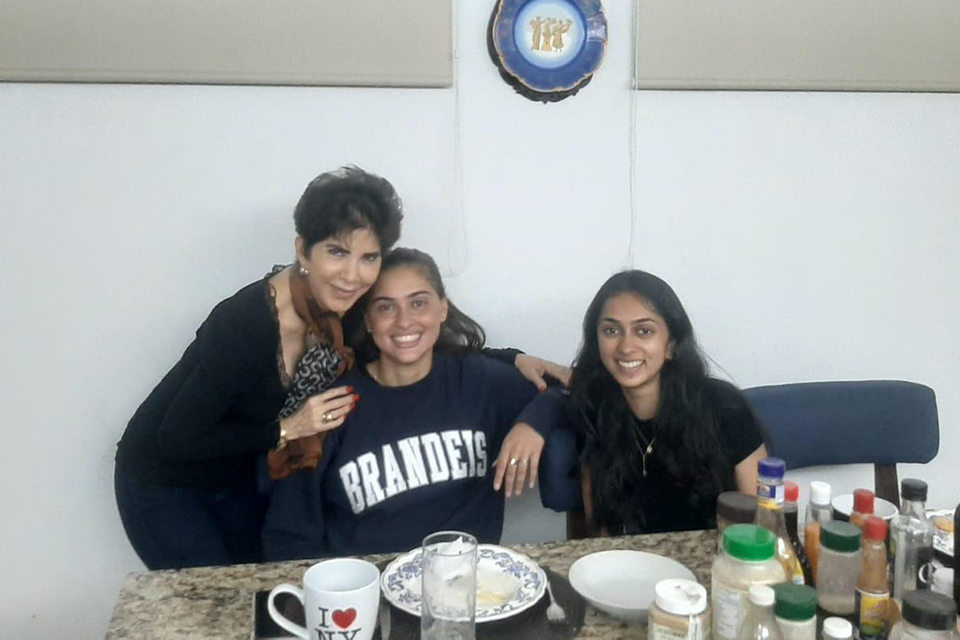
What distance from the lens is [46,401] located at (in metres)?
1.48

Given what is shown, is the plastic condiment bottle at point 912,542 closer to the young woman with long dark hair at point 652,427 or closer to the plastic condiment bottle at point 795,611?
the plastic condiment bottle at point 795,611

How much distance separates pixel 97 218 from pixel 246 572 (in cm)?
67

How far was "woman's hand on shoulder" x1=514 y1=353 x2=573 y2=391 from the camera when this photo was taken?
61.0 inches

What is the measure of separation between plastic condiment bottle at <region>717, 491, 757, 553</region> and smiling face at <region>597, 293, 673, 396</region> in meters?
0.44

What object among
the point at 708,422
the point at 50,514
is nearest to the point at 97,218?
the point at 50,514

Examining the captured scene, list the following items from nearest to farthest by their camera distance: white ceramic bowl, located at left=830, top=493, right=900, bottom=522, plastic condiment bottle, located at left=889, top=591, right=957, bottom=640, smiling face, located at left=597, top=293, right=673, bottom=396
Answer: plastic condiment bottle, located at left=889, top=591, right=957, bottom=640
white ceramic bowl, located at left=830, top=493, right=900, bottom=522
smiling face, located at left=597, top=293, right=673, bottom=396

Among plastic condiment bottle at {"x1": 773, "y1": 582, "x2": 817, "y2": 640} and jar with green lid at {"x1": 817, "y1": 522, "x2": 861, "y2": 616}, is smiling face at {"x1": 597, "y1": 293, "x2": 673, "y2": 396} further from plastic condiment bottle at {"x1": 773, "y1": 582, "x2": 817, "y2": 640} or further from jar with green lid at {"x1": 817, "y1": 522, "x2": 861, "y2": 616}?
plastic condiment bottle at {"x1": 773, "y1": 582, "x2": 817, "y2": 640}

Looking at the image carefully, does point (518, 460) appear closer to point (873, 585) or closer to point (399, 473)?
point (399, 473)

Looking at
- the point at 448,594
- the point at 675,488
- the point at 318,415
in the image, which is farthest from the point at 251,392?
the point at 675,488

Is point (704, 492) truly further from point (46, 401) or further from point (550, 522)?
point (46, 401)

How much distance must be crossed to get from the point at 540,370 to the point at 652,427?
0.23 metres

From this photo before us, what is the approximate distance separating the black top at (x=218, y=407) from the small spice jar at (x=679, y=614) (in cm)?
76

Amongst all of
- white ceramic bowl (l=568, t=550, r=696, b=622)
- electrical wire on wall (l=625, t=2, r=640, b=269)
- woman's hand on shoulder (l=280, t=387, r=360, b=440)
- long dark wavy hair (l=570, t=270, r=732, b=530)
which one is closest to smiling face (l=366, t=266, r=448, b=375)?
woman's hand on shoulder (l=280, t=387, r=360, b=440)

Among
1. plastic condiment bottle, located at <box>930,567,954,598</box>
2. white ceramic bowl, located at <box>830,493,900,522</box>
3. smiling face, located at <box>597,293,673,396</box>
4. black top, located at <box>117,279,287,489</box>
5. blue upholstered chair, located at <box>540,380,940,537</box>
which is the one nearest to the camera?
plastic condiment bottle, located at <box>930,567,954,598</box>
